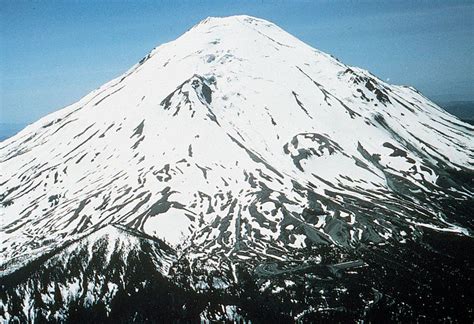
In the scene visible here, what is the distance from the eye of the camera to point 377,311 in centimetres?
11669

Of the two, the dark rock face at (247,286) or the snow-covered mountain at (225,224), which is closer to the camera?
the dark rock face at (247,286)

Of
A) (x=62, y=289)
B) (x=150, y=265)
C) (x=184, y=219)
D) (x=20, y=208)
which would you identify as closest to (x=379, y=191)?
(x=184, y=219)

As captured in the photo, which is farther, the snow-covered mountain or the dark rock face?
the snow-covered mountain

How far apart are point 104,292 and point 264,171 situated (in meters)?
84.3

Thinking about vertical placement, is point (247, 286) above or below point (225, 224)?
below

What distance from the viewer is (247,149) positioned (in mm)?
198875

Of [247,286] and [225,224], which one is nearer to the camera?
[247,286]

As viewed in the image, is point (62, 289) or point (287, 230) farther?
point (287, 230)

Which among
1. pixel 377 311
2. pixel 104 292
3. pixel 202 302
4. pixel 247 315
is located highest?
pixel 104 292

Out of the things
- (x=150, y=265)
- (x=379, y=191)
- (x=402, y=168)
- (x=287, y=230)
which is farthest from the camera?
(x=402, y=168)

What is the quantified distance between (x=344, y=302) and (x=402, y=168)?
97153 millimetres

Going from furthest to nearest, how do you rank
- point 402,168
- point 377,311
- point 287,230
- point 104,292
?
point 402,168 → point 287,230 → point 104,292 → point 377,311

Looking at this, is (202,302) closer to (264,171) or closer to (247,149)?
(264,171)

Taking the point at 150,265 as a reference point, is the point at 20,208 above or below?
above
